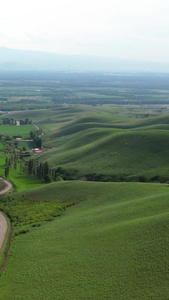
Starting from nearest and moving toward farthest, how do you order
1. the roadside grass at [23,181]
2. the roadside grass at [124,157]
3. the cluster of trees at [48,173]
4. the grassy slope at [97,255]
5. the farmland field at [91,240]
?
the grassy slope at [97,255] → the farmland field at [91,240] → the roadside grass at [23,181] → the roadside grass at [124,157] → the cluster of trees at [48,173]

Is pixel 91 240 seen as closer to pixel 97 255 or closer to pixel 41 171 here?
pixel 97 255

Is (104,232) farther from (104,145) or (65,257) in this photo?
(104,145)

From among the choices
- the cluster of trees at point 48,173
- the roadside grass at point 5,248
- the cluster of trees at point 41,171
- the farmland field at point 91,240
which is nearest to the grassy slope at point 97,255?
the farmland field at point 91,240

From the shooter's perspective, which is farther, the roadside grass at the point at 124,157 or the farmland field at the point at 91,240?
the roadside grass at the point at 124,157

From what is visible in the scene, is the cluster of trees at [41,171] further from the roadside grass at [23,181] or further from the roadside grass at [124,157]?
the roadside grass at [124,157]

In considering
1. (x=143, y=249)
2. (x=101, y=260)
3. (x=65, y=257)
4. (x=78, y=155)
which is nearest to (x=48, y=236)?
(x=65, y=257)

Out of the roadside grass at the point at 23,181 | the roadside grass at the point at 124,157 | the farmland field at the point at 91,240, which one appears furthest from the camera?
the roadside grass at the point at 124,157

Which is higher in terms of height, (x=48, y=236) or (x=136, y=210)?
(x=136, y=210)

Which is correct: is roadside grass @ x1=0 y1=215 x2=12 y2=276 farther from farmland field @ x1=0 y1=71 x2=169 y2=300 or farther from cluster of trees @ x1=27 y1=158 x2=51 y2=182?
cluster of trees @ x1=27 y1=158 x2=51 y2=182
